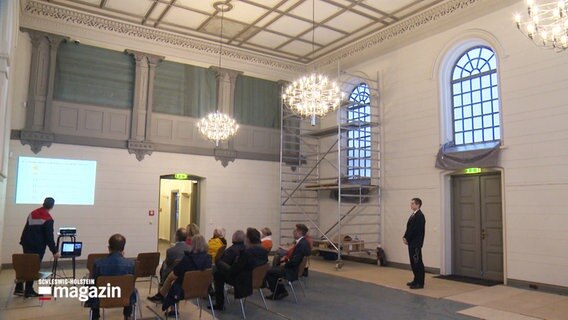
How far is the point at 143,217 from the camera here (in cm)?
1005

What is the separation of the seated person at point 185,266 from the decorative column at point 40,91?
601 cm

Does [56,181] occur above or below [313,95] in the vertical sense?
→ below

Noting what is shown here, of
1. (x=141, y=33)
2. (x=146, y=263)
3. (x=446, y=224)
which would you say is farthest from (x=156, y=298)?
(x=141, y=33)

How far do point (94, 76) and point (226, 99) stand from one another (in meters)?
3.36

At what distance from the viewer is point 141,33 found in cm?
1030

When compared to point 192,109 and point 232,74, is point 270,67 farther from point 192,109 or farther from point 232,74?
point 192,109

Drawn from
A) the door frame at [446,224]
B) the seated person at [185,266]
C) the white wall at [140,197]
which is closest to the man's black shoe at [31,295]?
the seated person at [185,266]

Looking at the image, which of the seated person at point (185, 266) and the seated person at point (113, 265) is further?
the seated person at point (185, 266)

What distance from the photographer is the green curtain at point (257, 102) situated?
11.8m

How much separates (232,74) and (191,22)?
200 centimetres

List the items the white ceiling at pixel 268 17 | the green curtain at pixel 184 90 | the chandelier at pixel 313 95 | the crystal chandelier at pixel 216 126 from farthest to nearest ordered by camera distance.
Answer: the green curtain at pixel 184 90, the crystal chandelier at pixel 216 126, the white ceiling at pixel 268 17, the chandelier at pixel 313 95

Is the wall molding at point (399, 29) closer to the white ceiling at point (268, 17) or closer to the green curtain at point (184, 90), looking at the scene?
the white ceiling at point (268, 17)

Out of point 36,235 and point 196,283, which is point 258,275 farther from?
point 36,235

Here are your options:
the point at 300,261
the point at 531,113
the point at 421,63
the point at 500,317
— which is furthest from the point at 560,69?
the point at 300,261
